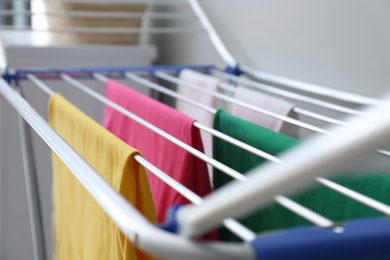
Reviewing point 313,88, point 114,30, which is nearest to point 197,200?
point 313,88

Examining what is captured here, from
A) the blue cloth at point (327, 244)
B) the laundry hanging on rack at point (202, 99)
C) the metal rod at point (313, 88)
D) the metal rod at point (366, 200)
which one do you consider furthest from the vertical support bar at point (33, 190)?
the blue cloth at point (327, 244)

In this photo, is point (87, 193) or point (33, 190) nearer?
point (87, 193)

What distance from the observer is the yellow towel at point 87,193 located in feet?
2.41

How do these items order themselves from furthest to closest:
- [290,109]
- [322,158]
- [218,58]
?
[218,58]
[290,109]
[322,158]

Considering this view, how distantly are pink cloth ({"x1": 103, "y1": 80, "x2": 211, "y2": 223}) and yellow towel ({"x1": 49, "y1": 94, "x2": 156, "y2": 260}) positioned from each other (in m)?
0.10

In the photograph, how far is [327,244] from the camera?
1.46 ft

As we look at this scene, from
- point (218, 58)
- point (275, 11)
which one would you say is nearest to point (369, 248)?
point (275, 11)

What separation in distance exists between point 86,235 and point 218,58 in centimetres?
81

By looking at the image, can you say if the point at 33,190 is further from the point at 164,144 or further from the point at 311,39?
the point at 311,39

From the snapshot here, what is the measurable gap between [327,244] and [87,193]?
0.50m

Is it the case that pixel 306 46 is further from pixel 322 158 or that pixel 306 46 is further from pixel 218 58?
pixel 322 158

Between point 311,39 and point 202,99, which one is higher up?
point 311,39

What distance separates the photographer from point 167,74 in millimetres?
1460

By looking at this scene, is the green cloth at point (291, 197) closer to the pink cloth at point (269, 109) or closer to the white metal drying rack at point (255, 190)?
the pink cloth at point (269, 109)
